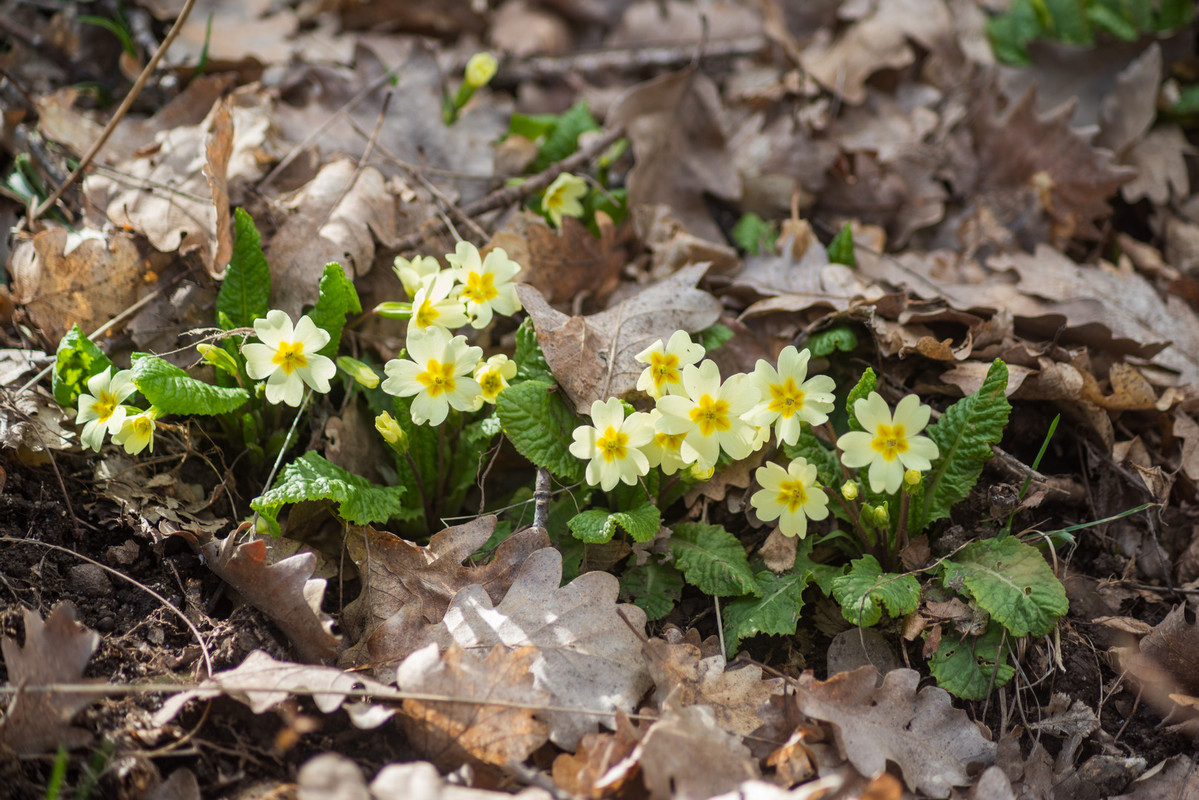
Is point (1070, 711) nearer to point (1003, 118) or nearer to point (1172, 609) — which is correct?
point (1172, 609)

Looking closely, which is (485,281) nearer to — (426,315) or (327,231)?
(426,315)

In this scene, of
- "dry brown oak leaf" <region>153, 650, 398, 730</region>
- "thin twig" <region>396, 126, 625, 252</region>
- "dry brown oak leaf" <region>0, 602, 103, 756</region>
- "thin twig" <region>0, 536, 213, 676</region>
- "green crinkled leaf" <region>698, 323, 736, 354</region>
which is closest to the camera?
"dry brown oak leaf" <region>0, 602, 103, 756</region>

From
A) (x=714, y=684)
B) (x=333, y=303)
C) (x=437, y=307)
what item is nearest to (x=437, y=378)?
(x=437, y=307)

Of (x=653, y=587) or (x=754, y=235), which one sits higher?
(x=754, y=235)

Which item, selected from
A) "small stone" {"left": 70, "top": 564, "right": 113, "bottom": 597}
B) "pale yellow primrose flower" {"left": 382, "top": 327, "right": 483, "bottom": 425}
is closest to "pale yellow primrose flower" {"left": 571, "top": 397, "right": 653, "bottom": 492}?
"pale yellow primrose flower" {"left": 382, "top": 327, "right": 483, "bottom": 425}

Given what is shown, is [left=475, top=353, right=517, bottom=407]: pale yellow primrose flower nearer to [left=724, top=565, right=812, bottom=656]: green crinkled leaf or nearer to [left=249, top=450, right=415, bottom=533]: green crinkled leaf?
[left=249, top=450, right=415, bottom=533]: green crinkled leaf

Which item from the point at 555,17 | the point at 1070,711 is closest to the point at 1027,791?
the point at 1070,711

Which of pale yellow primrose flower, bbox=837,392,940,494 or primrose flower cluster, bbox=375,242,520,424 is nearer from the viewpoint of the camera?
pale yellow primrose flower, bbox=837,392,940,494
